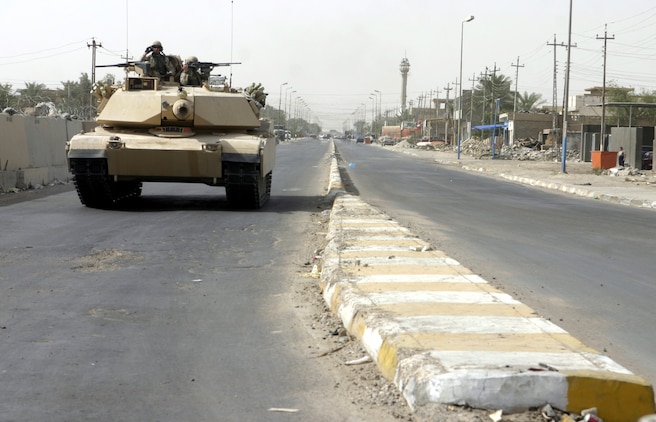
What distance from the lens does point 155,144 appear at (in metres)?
14.2

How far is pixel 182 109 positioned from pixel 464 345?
11.2 m

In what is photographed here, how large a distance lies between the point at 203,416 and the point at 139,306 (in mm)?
2638

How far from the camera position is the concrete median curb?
369 centimetres

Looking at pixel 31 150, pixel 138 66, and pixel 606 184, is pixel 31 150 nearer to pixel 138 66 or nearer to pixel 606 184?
pixel 138 66

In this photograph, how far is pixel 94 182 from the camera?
46.4ft

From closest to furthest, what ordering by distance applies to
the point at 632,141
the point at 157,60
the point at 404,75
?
the point at 157,60 < the point at 632,141 < the point at 404,75

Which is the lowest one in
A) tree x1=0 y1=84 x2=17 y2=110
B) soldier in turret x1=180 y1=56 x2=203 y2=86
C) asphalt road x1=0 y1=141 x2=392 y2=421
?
asphalt road x1=0 y1=141 x2=392 y2=421

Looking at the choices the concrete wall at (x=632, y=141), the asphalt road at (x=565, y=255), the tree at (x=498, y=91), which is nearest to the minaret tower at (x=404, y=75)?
the tree at (x=498, y=91)

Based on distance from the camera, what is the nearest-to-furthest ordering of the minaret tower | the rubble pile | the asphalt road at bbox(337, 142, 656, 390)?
the asphalt road at bbox(337, 142, 656, 390) → the rubble pile → the minaret tower

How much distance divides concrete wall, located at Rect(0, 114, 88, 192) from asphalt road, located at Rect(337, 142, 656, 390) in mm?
8220

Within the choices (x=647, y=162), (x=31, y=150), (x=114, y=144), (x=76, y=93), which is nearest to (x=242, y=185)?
(x=114, y=144)

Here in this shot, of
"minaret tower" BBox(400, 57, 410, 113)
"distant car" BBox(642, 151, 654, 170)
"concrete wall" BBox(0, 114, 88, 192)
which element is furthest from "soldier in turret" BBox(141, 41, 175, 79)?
"minaret tower" BBox(400, 57, 410, 113)

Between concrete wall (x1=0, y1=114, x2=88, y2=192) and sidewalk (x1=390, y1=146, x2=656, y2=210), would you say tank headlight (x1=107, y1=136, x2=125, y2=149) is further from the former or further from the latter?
sidewalk (x1=390, y1=146, x2=656, y2=210)

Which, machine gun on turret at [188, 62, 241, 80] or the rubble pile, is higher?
machine gun on turret at [188, 62, 241, 80]
